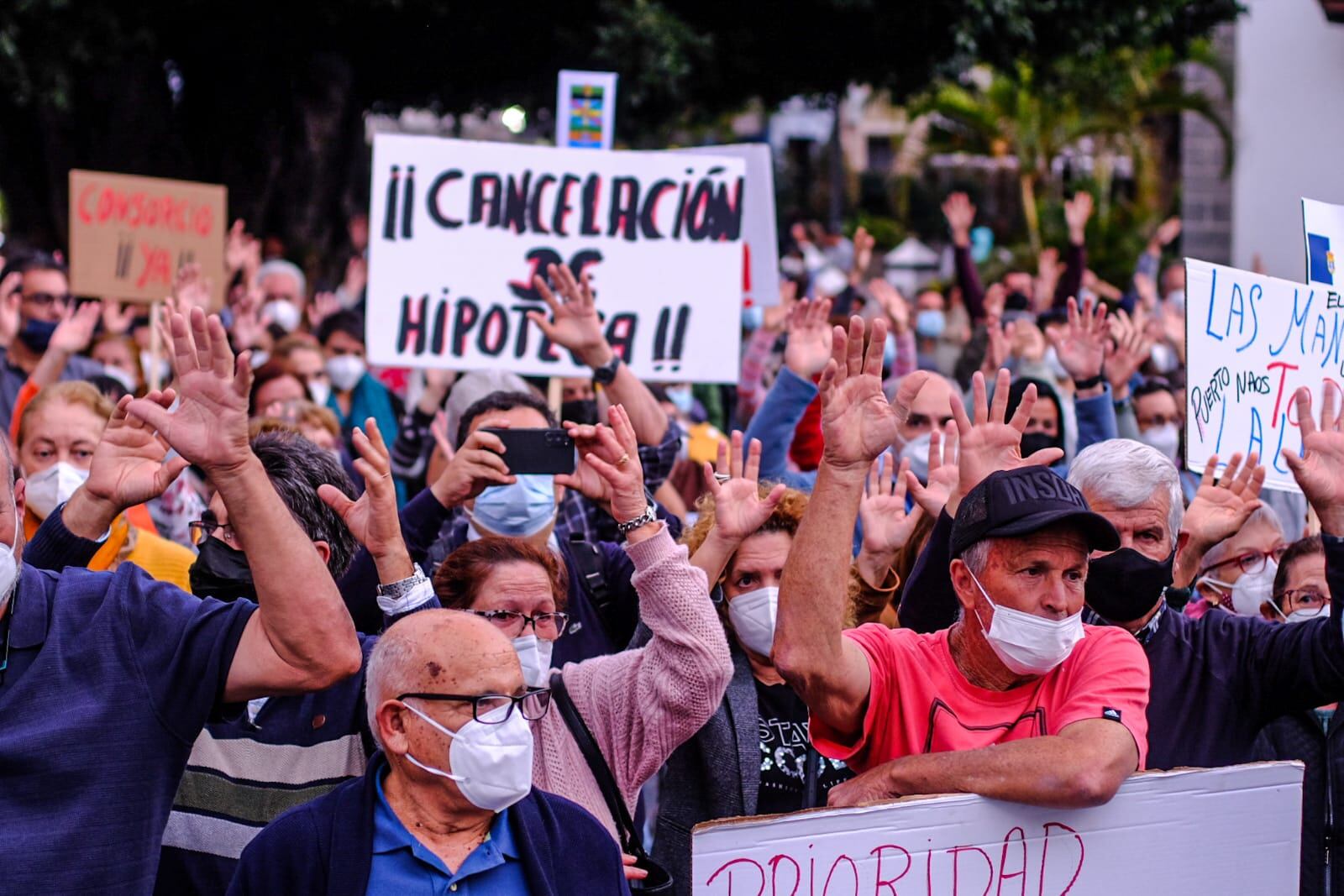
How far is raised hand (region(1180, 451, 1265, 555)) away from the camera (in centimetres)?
408

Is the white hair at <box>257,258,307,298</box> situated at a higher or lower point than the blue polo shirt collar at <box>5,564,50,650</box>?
higher

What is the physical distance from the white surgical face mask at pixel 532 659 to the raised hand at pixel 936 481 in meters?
0.97

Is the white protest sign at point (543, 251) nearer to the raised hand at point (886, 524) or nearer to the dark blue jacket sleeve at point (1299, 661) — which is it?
the raised hand at point (886, 524)

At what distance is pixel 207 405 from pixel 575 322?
2.83 metres

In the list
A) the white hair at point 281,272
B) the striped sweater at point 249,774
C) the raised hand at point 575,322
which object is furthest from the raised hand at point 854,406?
the white hair at point 281,272

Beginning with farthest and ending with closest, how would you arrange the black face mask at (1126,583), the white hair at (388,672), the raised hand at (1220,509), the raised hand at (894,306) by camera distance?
the raised hand at (894,306) → the raised hand at (1220,509) → the black face mask at (1126,583) → the white hair at (388,672)

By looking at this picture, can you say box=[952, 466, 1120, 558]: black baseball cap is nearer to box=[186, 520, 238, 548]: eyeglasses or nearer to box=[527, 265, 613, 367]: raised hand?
box=[186, 520, 238, 548]: eyeglasses

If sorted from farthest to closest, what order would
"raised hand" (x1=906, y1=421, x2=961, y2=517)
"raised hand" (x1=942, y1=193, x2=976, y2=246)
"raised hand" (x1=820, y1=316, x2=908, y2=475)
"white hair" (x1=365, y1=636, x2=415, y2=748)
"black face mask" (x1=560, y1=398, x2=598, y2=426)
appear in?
"raised hand" (x1=942, y1=193, x2=976, y2=246) < "black face mask" (x1=560, y1=398, x2=598, y2=426) < "raised hand" (x1=906, y1=421, x2=961, y2=517) < "raised hand" (x1=820, y1=316, x2=908, y2=475) < "white hair" (x1=365, y1=636, x2=415, y2=748)

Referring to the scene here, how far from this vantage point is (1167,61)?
25.9 metres

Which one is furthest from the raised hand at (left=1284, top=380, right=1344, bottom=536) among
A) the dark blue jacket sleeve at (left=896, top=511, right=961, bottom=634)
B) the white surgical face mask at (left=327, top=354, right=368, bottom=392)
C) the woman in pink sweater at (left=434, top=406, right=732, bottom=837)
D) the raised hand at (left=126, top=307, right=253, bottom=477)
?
the white surgical face mask at (left=327, top=354, right=368, bottom=392)

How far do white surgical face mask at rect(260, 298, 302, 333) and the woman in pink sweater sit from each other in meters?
6.84

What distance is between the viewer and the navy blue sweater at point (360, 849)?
261 centimetres

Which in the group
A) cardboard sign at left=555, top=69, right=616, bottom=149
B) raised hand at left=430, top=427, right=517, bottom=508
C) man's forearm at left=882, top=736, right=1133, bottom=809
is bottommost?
man's forearm at left=882, top=736, right=1133, bottom=809

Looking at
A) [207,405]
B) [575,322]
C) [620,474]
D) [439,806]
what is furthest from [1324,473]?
[575,322]
